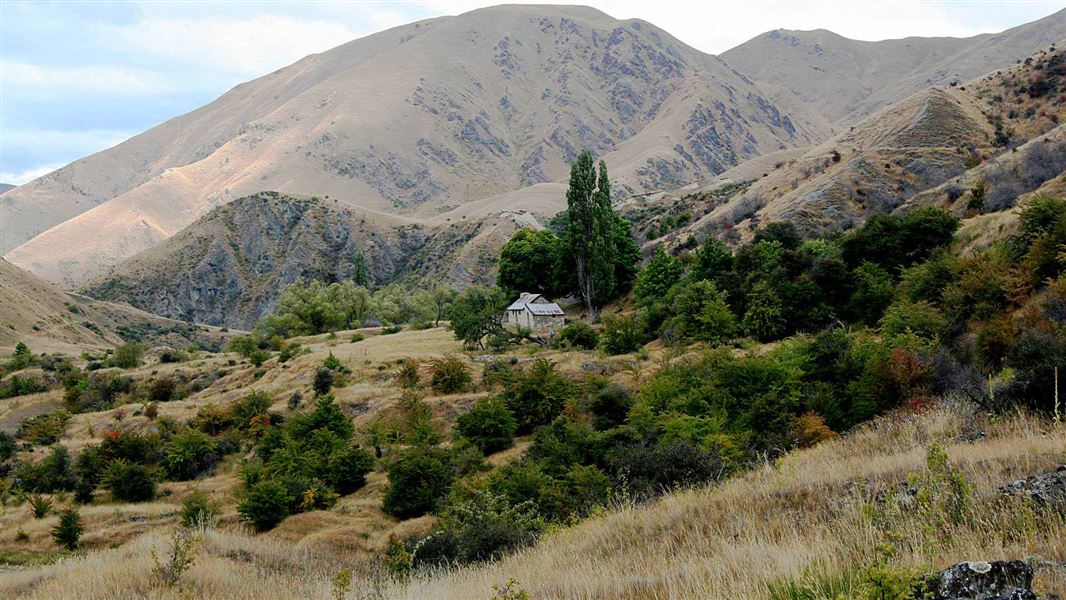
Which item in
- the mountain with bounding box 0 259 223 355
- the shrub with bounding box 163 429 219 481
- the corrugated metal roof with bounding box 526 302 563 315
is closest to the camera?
the shrub with bounding box 163 429 219 481

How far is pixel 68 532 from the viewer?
797 inches

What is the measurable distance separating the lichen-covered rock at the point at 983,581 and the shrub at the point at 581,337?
3561 centimetres

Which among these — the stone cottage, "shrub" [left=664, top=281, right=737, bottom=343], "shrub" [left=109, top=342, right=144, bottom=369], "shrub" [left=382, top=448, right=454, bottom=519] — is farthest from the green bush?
"shrub" [left=109, top=342, right=144, bottom=369]

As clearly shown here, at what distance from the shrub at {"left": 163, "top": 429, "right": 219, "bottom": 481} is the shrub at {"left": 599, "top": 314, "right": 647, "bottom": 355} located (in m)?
20.6

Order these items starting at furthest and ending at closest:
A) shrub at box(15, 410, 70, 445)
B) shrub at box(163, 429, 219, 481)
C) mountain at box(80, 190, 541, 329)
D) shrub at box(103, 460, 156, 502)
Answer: mountain at box(80, 190, 541, 329)
shrub at box(15, 410, 70, 445)
shrub at box(163, 429, 219, 481)
shrub at box(103, 460, 156, 502)

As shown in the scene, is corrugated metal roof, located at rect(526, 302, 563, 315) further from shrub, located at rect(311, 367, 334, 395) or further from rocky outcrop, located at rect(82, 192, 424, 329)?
rocky outcrop, located at rect(82, 192, 424, 329)

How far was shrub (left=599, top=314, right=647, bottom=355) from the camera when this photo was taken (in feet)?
117

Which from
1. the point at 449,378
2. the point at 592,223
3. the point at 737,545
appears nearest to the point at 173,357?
the point at 449,378

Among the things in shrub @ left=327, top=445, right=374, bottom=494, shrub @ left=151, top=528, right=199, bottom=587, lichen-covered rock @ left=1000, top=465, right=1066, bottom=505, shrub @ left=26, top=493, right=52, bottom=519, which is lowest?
shrub @ left=327, top=445, right=374, bottom=494

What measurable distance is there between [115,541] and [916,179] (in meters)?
50.7

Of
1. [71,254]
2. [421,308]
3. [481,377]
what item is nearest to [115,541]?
[481,377]

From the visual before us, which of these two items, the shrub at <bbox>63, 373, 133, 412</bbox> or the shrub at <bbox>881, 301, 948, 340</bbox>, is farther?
the shrub at <bbox>63, 373, 133, 412</bbox>

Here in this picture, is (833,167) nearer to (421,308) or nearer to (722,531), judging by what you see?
(421,308)

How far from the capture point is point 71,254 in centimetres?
18412
